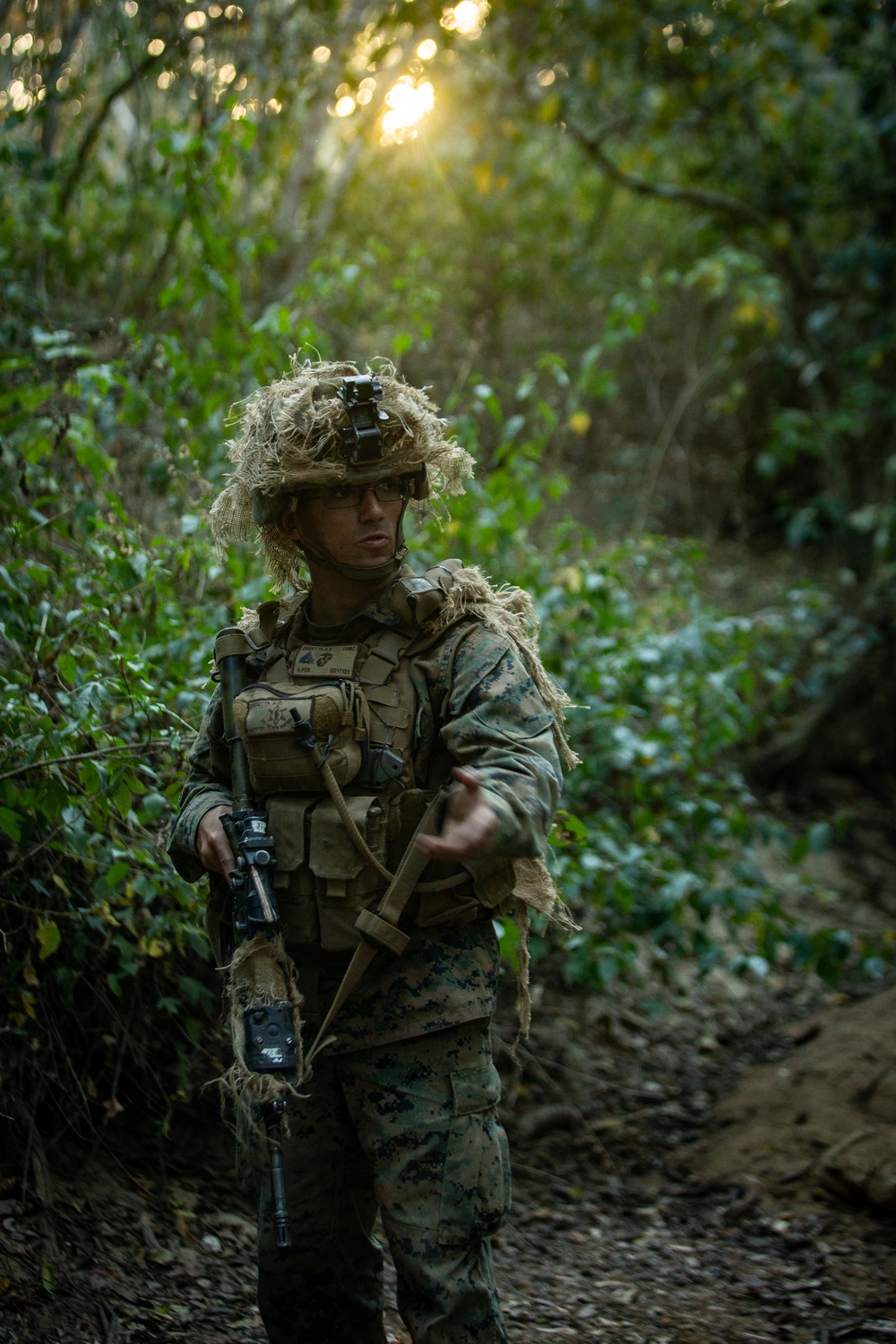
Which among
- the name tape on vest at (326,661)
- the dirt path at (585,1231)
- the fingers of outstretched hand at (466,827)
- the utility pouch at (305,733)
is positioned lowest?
the dirt path at (585,1231)

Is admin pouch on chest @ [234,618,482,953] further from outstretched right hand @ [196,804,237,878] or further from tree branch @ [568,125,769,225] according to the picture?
tree branch @ [568,125,769,225]

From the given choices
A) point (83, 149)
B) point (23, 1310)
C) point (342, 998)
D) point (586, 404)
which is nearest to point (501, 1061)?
point (23, 1310)

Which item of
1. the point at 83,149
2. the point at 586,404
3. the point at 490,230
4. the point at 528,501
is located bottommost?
the point at 528,501

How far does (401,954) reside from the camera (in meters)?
2.12

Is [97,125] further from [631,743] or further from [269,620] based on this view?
[269,620]

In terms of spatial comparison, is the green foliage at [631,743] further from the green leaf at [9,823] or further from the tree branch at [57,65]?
the tree branch at [57,65]

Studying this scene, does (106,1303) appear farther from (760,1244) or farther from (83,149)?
(83,149)

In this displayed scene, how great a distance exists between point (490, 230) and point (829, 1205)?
936 cm

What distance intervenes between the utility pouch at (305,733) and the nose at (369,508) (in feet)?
1.12

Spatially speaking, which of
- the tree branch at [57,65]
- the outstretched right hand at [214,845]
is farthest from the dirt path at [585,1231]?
the tree branch at [57,65]

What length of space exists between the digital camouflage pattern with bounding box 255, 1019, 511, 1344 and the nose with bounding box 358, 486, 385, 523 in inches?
39.5

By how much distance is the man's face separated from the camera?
88.2 inches

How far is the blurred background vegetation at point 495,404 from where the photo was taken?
3082 mm

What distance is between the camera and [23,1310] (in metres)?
2.47
